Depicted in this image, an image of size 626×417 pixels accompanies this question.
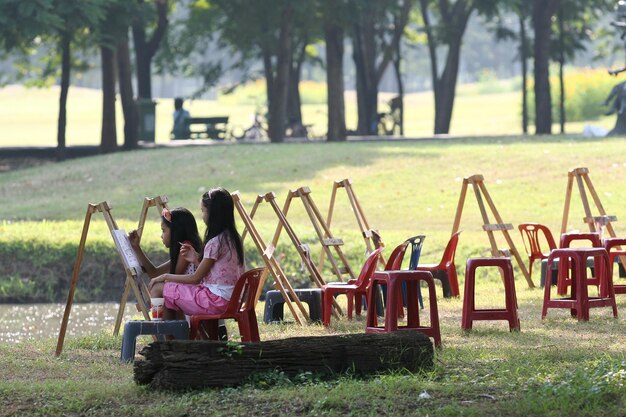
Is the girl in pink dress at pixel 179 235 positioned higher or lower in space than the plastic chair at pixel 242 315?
higher

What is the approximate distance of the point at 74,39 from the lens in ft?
123

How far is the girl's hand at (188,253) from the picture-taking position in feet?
35.0

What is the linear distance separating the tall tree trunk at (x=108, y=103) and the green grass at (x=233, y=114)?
40.3ft

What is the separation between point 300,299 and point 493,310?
2.05 metres

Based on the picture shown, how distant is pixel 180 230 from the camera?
10.7 m

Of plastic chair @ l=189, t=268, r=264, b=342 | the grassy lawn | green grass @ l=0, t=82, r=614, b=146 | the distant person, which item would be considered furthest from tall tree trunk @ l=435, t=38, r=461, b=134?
plastic chair @ l=189, t=268, r=264, b=342

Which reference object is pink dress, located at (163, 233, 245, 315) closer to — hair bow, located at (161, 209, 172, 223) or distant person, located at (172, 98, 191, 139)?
hair bow, located at (161, 209, 172, 223)

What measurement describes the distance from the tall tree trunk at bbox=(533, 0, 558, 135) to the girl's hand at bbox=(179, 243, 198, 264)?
27999 mm

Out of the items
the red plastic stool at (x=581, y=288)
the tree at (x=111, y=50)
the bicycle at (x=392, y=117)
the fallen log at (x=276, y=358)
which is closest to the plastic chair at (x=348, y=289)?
the red plastic stool at (x=581, y=288)

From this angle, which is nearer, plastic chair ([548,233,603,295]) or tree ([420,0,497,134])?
plastic chair ([548,233,603,295])

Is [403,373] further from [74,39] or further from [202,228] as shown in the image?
[74,39]

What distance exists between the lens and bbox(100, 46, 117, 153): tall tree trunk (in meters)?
36.3

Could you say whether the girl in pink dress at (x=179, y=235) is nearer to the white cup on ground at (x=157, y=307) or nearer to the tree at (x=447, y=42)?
the white cup on ground at (x=157, y=307)

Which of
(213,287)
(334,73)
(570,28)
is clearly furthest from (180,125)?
(213,287)
